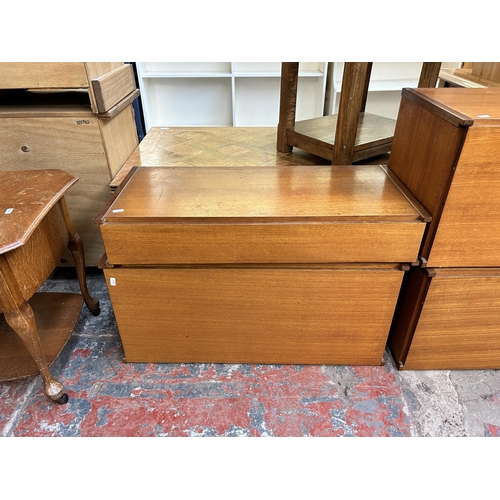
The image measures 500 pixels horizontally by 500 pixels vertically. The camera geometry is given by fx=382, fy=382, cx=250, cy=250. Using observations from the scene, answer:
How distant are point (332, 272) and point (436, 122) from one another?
0.47 m

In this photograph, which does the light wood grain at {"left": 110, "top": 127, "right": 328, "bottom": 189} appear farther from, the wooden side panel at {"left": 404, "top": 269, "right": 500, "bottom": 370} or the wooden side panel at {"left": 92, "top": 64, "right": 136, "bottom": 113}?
the wooden side panel at {"left": 404, "top": 269, "right": 500, "bottom": 370}

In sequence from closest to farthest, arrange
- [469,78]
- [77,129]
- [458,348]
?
[458,348] < [77,129] < [469,78]

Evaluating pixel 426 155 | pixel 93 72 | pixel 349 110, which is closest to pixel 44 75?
pixel 93 72

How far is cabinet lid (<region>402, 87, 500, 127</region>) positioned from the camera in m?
0.87

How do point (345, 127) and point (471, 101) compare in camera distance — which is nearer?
point (471, 101)

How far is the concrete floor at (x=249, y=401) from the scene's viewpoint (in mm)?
1119

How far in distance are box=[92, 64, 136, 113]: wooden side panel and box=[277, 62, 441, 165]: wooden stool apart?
0.63m

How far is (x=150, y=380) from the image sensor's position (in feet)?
4.14

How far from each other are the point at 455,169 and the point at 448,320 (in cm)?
49

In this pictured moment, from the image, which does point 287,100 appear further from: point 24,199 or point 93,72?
point 24,199

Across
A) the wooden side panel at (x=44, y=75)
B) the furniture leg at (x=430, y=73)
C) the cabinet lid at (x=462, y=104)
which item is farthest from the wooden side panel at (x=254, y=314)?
the furniture leg at (x=430, y=73)

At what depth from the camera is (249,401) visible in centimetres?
119

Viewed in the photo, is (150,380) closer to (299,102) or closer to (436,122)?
(436,122)

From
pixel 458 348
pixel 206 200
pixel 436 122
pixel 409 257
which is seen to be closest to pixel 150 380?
pixel 206 200
